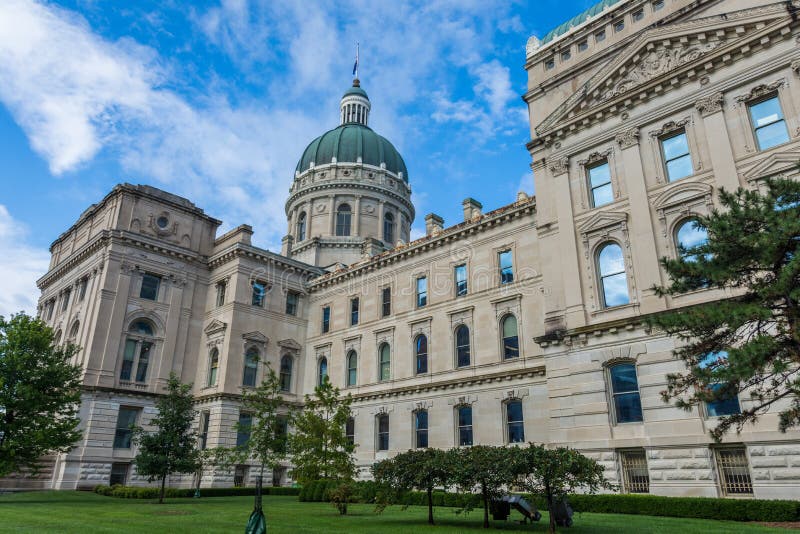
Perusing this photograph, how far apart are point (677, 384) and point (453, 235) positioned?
990 inches

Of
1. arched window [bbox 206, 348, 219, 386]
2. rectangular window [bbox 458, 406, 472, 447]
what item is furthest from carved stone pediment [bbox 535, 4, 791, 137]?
arched window [bbox 206, 348, 219, 386]

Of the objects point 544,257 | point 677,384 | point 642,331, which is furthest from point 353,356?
point 677,384

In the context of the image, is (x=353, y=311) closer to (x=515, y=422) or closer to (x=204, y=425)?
(x=204, y=425)

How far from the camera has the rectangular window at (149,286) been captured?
152ft

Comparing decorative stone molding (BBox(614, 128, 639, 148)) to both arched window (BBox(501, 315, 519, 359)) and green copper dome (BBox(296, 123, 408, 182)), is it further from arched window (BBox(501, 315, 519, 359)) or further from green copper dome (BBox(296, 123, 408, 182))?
green copper dome (BBox(296, 123, 408, 182))

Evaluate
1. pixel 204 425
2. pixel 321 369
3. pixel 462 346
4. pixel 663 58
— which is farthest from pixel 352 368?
pixel 663 58

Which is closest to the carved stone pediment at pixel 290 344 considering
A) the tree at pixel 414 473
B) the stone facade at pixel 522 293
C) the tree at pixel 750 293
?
the stone facade at pixel 522 293

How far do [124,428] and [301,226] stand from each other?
104 feet

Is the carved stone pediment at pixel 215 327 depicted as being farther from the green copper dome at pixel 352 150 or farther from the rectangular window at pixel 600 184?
the rectangular window at pixel 600 184

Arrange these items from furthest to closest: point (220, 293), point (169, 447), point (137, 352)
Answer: point (220, 293)
point (137, 352)
point (169, 447)

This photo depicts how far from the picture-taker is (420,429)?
128ft

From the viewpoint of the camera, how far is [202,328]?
49125 mm

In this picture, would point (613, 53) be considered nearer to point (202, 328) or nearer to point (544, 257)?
point (544, 257)

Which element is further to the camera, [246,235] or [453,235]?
[246,235]
